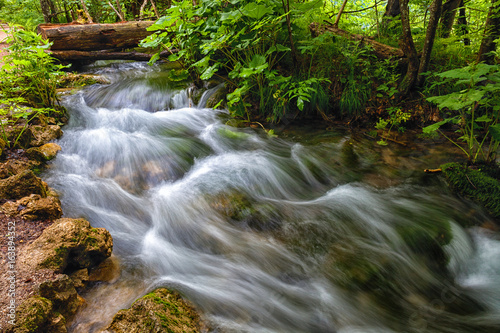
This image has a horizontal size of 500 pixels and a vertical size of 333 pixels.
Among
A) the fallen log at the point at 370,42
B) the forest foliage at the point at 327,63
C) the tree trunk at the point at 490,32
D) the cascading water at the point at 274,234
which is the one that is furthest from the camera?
the fallen log at the point at 370,42

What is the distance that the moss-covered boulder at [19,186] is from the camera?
2.36 m

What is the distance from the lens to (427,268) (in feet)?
7.81

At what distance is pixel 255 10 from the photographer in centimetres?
336

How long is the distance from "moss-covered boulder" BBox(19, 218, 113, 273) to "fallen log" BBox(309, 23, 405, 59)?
179 inches

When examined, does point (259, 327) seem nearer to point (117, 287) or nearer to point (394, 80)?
point (117, 287)

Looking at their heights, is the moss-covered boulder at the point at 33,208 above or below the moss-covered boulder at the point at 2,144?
below

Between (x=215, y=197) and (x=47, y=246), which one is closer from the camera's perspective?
(x=47, y=246)

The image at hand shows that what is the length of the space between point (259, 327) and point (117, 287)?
1071 millimetres

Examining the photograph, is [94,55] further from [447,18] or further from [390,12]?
[447,18]

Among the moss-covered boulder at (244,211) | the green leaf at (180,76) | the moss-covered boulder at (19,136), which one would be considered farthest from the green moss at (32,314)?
the green leaf at (180,76)

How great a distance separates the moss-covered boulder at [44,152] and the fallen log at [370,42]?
4.48 meters

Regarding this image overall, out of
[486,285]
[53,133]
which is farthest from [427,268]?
[53,133]

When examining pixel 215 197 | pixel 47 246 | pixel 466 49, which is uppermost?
pixel 466 49

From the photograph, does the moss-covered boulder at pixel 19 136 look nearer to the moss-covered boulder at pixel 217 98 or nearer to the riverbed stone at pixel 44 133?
the riverbed stone at pixel 44 133
